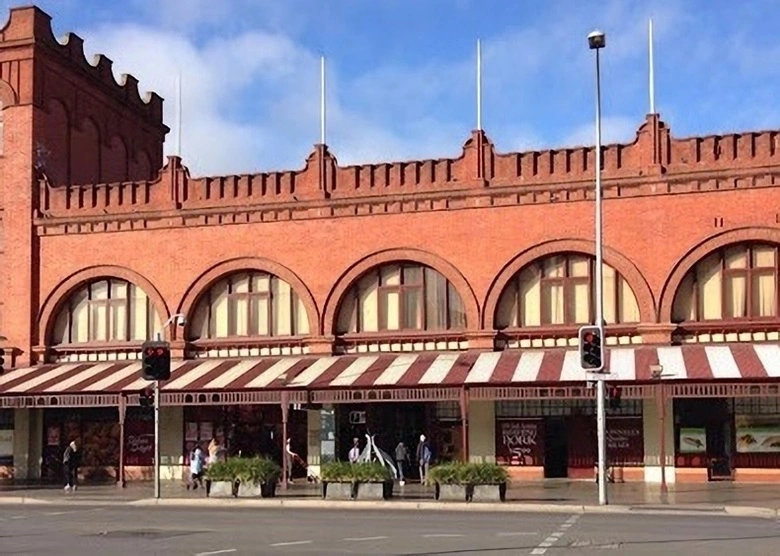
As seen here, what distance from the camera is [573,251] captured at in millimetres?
35031

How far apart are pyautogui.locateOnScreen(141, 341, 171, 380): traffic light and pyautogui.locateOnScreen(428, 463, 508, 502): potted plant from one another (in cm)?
742

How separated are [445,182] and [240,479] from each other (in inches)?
468

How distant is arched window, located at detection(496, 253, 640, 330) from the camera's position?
114ft

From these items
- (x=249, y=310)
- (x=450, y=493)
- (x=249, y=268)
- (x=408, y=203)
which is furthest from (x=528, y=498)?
(x=249, y=268)

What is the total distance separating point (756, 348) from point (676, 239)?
12.7 feet

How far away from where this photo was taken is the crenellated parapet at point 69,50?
40.8 metres

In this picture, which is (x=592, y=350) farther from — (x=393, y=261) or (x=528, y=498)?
(x=393, y=261)

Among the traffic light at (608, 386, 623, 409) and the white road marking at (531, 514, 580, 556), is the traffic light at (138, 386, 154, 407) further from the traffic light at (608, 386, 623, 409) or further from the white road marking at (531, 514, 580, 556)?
the white road marking at (531, 514, 580, 556)

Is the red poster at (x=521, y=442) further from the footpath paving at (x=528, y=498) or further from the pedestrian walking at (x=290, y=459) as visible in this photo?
the pedestrian walking at (x=290, y=459)

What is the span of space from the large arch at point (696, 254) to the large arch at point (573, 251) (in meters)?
0.37

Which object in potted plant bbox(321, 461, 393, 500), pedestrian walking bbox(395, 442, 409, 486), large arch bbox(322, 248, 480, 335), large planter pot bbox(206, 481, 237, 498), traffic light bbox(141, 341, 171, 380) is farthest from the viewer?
large arch bbox(322, 248, 480, 335)

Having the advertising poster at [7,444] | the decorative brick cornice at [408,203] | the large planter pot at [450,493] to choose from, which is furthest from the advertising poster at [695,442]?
the advertising poster at [7,444]

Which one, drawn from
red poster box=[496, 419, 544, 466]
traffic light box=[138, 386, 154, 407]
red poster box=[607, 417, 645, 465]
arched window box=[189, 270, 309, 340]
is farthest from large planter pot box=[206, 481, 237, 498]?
red poster box=[607, 417, 645, 465]

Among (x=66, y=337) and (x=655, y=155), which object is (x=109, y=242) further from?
(x=655, y=155)
